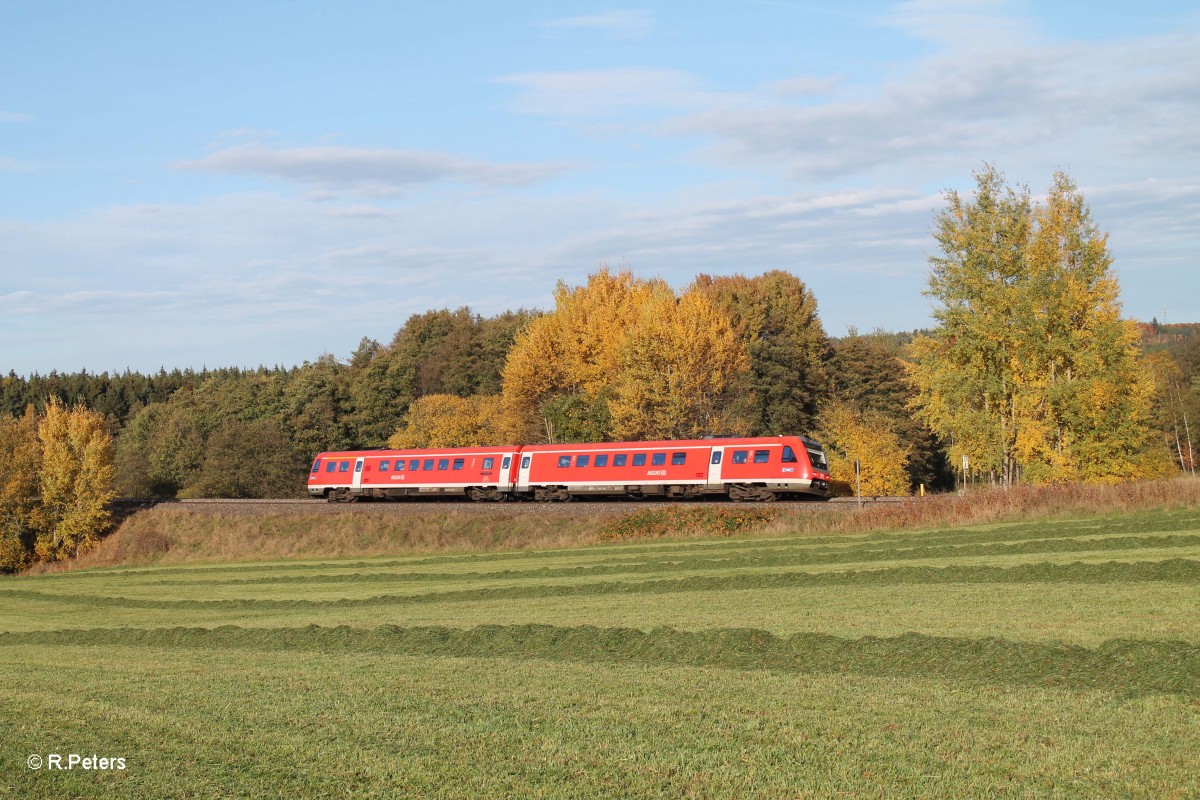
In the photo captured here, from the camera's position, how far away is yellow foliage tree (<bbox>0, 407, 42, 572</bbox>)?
59625 mm

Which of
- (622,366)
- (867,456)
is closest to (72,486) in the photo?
(622,366)

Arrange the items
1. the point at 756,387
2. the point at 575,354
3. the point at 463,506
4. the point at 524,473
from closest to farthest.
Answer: the point at 463,506 < the point at 524,473 < the point at 575,354 < the point at 756,387

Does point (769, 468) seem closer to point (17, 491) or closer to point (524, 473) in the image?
point (524, 473)

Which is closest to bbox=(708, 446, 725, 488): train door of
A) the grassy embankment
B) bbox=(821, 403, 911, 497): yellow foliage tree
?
the grassy embankment

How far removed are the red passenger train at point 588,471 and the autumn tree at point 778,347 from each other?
22.7 m

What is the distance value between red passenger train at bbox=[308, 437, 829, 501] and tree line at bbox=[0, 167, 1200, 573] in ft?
22.7

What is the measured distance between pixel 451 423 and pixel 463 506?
116ft

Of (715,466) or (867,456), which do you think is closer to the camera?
(715,466)

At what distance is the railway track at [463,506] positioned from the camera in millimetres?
39969

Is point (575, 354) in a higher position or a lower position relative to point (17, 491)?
higher

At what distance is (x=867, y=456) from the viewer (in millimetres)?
70500

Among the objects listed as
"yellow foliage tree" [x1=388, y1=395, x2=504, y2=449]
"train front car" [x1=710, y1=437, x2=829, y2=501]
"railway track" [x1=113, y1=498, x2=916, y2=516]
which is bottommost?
"railway track" [x1=113, y1=498, x2=916, y2=516]

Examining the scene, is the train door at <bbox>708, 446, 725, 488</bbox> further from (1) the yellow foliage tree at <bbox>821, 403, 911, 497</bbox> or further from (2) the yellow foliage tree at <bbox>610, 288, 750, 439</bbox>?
(1) the yellow foliage tree at <bbox>821, 403, 911, 497</bbox>

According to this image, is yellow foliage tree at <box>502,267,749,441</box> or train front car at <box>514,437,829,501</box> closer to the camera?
train front car at <box>514,437,829,501</box>
